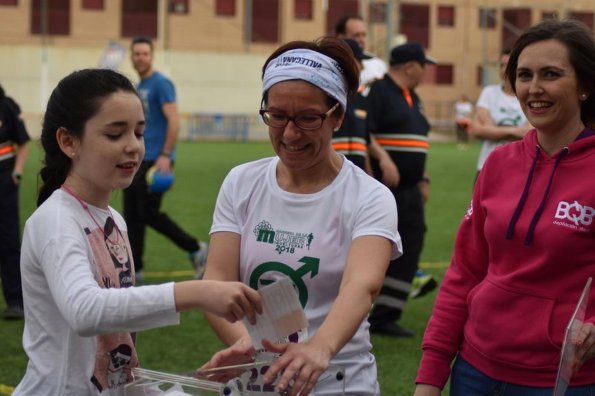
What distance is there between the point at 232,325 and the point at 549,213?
0.91 meters

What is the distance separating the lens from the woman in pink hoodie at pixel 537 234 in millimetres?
3119

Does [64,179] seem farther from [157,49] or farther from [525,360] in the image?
[157,49]

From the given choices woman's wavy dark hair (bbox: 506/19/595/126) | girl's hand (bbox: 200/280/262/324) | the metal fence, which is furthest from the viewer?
the metal fence

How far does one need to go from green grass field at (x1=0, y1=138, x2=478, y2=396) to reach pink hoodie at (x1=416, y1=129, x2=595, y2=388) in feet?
2.82

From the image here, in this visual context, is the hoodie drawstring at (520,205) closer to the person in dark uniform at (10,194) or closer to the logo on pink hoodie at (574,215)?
the logo on pink hoodie at (574,215)

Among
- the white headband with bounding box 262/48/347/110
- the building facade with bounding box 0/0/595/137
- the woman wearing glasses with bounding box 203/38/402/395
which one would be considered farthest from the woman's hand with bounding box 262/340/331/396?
the building facade with bounding box 0/0/595/137

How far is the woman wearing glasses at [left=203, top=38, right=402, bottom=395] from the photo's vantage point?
3.14m

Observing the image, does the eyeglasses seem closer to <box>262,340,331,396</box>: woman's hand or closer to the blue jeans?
<box>262,340,331,396</box>: woman's hand

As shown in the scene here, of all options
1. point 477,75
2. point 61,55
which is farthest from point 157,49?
point 477,75

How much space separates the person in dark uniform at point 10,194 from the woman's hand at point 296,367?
6132 millimetres

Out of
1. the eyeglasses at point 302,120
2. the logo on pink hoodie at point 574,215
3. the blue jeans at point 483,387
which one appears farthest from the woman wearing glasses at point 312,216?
the logo on pink hoodie at point 574,215

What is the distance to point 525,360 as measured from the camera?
317cm

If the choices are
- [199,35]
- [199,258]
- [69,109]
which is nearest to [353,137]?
[199,258]

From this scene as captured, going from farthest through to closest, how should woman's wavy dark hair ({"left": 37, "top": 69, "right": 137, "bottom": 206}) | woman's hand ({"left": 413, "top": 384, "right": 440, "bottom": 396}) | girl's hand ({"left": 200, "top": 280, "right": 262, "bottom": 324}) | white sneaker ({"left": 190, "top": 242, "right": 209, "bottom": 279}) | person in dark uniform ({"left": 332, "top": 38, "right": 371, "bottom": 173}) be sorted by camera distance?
white sneaker ({"left": 190, "top": 242, "right": 209, "bottom": 279}), person in dark uniform ({"left": 332, "top": 38, "right": 371, "bottom": 173}), woman's hand ({"left": 413, "top": 384, "right": 440, "bottom": 396}), woman's wavy dark hair ({"left": 37, "top": 69, "right": 137, "bottom": 206}), girl's hand ({"left": 200, "top": 280, "right": 262, "bottom": 324})
